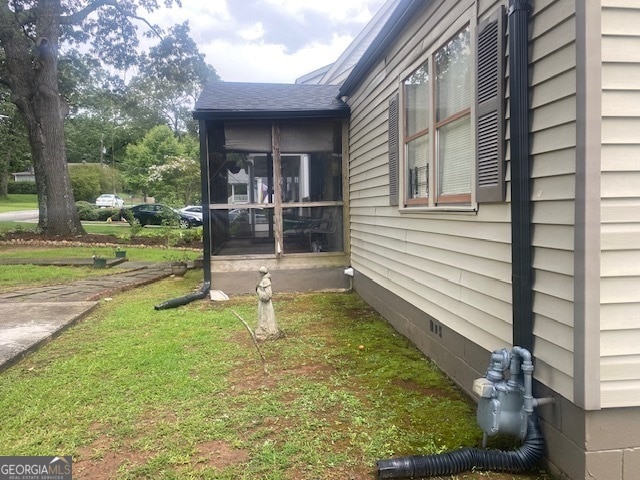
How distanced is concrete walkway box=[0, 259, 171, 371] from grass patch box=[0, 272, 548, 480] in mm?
159

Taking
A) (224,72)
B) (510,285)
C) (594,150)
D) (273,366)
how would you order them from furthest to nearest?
A: (224,72) < (273,366) < (510,285) < (594,150)

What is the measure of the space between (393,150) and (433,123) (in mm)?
993

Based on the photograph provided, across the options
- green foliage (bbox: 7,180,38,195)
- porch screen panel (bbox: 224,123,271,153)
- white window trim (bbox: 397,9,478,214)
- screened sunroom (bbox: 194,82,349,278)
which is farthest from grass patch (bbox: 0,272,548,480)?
green foliage (bbox: 7,180,38,195)

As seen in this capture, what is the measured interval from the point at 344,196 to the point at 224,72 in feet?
123

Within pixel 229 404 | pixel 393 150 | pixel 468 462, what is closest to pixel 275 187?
pixel 393 150

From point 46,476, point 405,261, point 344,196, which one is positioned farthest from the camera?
point 344,196

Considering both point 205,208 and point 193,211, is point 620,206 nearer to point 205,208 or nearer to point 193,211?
point 205,208

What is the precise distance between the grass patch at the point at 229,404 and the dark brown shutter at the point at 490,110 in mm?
1477

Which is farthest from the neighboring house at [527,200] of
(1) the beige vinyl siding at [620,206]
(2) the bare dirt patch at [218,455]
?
(2) the bare dirt patch at [218,455]

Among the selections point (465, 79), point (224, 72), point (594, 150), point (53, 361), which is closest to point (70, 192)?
point (53, 361)

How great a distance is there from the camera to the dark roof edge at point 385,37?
385 centimetres

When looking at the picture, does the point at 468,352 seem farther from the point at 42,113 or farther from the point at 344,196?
the point at 42,113

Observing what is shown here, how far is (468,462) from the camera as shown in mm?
2207

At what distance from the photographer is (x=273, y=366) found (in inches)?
147
